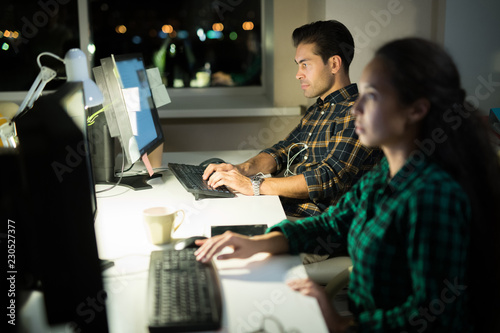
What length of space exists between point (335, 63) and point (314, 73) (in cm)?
10

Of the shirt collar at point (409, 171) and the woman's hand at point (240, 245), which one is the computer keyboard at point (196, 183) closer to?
the woman's hand at point (240, 245)

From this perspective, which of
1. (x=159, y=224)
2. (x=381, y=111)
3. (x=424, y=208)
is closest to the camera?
(x=424, y=208)

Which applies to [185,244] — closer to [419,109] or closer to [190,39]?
[419,109]

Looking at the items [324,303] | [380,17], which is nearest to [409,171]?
[324,303]

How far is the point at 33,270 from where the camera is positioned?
943 mm

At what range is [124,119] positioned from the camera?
161cm

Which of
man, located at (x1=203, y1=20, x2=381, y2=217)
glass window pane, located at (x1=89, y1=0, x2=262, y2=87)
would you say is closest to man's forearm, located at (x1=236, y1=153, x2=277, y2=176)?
man, located at (x1=203, y1=20, x2=381, y2=217)

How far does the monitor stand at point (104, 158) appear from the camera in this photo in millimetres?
1887

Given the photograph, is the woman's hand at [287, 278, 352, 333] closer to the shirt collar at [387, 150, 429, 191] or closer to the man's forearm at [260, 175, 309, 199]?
the shirt collar at [387, 150, 429, 191]

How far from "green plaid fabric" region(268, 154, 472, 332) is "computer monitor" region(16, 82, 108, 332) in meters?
0.52

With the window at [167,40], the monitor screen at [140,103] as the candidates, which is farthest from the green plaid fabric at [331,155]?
the window at [167,40]

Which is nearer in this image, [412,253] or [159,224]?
[412,253]

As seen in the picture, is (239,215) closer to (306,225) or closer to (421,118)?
(306,225)

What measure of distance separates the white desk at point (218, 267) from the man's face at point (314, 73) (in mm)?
624
